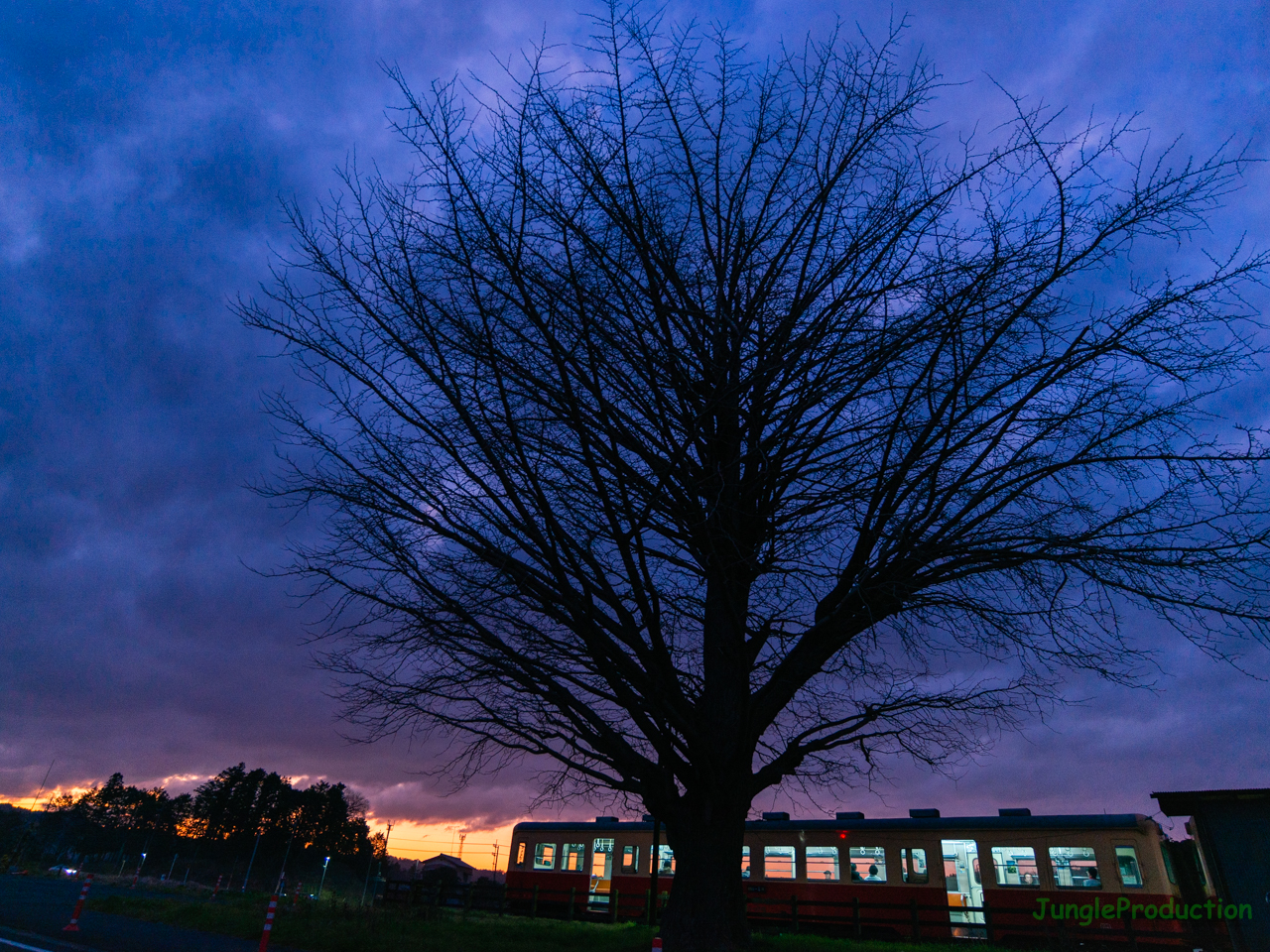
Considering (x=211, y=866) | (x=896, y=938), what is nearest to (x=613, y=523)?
(x=896, y=938)

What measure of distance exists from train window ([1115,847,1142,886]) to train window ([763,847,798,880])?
691cm

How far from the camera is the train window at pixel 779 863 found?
17281mm

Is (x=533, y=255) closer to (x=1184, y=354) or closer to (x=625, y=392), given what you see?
(x=625, y=392)

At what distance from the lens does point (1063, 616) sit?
5.60m

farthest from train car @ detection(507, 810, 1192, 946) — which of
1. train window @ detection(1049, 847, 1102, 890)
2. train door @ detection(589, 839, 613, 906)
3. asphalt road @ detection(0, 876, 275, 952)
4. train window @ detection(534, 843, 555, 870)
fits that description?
asphalt road @ detection(0, 876, 275, 952)

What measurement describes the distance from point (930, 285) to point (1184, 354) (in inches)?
76.5

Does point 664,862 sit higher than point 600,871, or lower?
higher

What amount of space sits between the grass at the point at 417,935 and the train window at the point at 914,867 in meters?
3.40

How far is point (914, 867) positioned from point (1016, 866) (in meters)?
2.12

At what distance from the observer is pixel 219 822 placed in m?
90.1

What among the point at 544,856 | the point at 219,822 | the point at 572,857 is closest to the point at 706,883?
A: the point at 572,857

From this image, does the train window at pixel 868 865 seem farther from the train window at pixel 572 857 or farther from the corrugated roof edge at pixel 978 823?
the train window at pixel 572 857

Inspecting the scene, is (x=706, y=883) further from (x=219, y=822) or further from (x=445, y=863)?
(x=219, y=822)

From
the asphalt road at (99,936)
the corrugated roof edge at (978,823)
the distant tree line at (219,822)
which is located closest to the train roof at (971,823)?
the corrugated roof edge at (978,823)
